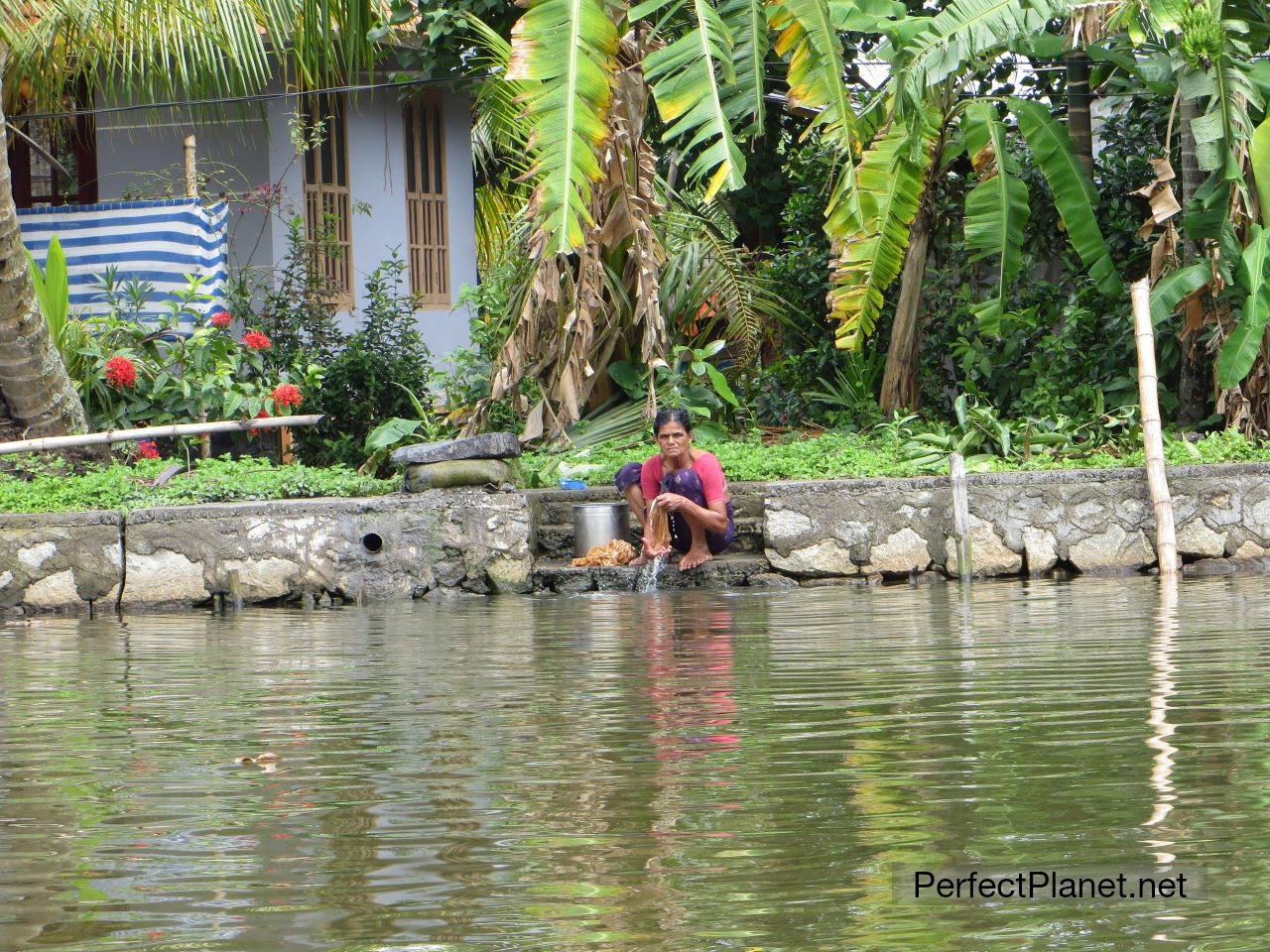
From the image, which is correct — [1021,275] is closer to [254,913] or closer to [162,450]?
[162,450]

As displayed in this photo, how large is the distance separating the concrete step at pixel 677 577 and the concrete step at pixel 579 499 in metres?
0.59

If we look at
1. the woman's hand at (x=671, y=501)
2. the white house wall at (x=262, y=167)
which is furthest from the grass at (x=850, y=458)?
the white house wall at (x=262, y=167)

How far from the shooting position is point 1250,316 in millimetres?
11930

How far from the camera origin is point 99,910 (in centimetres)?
337

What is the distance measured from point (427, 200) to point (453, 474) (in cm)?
744

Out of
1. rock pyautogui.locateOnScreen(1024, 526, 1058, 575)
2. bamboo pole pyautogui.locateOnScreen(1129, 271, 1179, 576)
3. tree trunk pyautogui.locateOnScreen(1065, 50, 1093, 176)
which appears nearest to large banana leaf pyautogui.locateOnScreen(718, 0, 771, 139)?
bamboo pole pyautogui.locateOnScreen(1129, 271, 1179, 576)

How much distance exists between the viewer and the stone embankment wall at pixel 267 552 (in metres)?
11.4

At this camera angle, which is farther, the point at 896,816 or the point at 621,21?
the point at 621,21

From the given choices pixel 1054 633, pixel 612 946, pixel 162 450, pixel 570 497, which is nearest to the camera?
pixel 612 946

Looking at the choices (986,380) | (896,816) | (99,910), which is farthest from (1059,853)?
(986,380)

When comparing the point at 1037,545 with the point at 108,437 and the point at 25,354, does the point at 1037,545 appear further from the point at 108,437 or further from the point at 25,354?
the point at 25,354

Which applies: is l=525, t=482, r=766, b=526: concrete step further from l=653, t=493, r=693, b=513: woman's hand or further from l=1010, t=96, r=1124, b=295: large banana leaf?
l=1010, t=96, r=1124, b=295: large banana leaf

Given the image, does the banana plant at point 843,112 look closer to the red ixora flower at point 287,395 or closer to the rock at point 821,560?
the red ixora flower at point 287,395

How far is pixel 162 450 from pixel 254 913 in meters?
11.8
